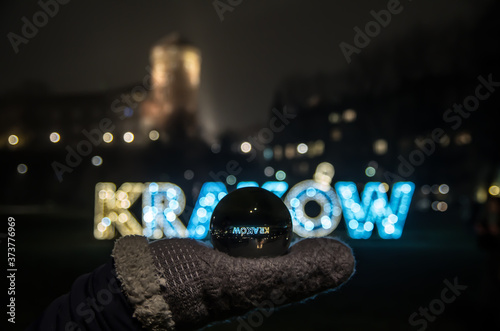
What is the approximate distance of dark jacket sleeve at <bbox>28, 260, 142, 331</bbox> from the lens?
47.0 inches

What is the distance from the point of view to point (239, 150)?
2900 cm

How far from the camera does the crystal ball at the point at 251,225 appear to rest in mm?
1510

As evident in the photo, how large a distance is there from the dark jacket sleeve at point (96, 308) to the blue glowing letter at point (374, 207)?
1306 centimetres

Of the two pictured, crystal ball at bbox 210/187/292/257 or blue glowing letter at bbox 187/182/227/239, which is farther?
blue glowing letter at bbox 187/182/227/239

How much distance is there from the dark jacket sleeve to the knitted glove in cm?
4

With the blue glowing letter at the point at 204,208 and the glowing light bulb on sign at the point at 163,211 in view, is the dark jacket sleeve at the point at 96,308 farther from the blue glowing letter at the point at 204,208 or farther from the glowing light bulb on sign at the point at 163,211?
Answer: the glowing light bulb on sign at the point at 163,211

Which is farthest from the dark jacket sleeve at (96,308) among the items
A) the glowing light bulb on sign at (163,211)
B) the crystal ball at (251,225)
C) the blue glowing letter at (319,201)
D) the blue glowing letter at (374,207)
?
the blue glowing letter at (374,207)

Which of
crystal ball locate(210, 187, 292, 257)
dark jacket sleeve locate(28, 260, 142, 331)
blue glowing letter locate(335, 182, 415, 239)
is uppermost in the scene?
crystal ball locate(210, 187, 292, 257)

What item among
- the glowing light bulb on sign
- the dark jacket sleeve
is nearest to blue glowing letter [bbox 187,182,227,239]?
the glowing light bulb on sign

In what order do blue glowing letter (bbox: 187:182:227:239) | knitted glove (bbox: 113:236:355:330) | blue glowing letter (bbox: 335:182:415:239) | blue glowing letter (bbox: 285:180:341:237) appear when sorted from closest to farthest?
knitted glove (bbox: 113:236:355:330)
blue glowing letter (bbox: 187:182:227:239)
blue glowing letter (bbox: 285:180:341:237)
blue glowing letter (bbox: 335:182:415:239)

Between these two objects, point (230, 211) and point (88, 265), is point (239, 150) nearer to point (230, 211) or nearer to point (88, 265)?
point (88, 265)

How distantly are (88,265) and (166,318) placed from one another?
10.1m

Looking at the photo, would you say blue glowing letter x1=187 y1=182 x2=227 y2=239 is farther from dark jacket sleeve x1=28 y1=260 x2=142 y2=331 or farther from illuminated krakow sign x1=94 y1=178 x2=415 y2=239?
dark jacket sleeve x1=28 y1=260 x2=142 y2=331

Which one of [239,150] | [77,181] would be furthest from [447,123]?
[77,181]
